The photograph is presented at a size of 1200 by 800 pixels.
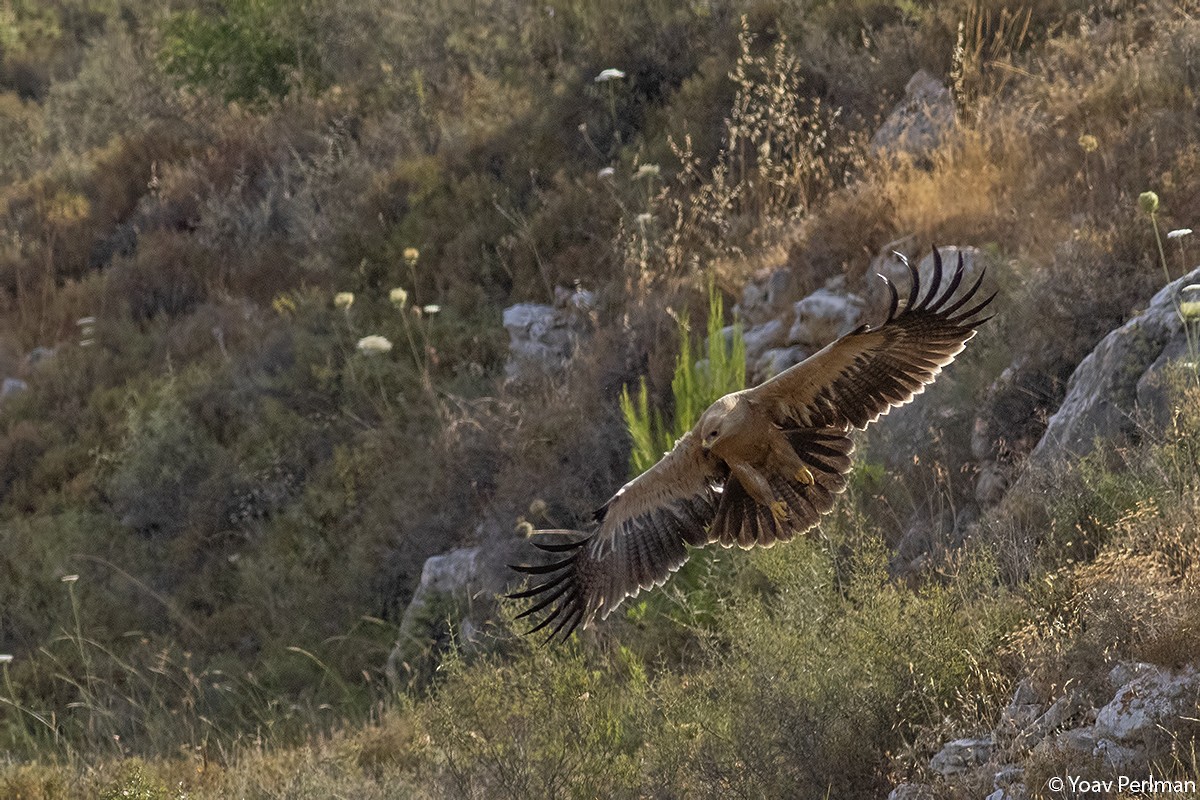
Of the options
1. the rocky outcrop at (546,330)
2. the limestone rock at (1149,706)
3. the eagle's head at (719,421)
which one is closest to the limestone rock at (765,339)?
the rocky outcrop at (546,330)

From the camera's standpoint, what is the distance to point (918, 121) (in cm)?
930

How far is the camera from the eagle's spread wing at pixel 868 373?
4824mm

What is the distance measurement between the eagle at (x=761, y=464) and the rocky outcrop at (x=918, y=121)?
392 centimetres

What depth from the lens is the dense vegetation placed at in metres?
4.93

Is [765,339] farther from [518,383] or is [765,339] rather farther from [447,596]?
[447,596]

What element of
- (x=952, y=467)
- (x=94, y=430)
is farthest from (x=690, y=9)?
(x=952, y=467)

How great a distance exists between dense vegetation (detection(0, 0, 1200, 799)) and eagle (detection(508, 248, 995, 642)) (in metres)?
0.30

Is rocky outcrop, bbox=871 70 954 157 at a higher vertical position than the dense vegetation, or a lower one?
higher

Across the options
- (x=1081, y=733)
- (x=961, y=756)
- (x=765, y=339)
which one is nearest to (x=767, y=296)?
(x=765, y=339)

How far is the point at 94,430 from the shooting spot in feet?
36.7

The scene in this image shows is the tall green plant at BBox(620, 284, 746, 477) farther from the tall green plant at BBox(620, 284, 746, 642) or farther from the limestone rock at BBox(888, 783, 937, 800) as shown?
the limestone rock at BBox(888, 783, 937, 800)

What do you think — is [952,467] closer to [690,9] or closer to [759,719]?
[759,719]

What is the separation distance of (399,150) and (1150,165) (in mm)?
6753

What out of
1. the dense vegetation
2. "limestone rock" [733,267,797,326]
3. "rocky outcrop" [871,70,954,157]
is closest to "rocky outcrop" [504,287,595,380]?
the dense vegetation
